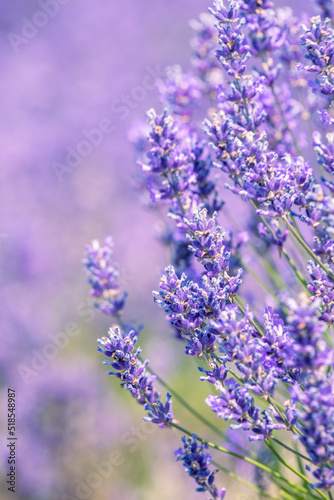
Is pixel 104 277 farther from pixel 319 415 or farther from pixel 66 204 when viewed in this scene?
pixel 66 204

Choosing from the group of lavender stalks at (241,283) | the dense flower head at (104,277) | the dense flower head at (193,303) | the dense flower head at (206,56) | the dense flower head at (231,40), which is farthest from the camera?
the dense flower head at (206,56)

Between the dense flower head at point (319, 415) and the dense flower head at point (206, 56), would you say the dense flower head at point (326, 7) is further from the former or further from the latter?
the dense flower head at point (319, 415)

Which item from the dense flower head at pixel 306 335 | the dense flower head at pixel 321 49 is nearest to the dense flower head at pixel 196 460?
the dense flower head at pixel 306 335

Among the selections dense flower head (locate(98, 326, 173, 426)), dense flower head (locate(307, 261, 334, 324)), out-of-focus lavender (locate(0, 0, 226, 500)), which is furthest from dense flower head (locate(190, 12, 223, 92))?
out-of-focus lavender (locate(0, 0, 226, 500))

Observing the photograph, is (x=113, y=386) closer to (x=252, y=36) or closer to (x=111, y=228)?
(x=111, y=228)

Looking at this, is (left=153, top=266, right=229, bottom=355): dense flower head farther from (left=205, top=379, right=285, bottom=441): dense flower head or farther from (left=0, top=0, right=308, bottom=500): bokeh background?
(left=0, top=0, right=308, bottom=500): bokeh background

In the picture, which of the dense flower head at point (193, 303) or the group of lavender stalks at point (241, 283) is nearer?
the group of lavender stalks at point (241, 283)
